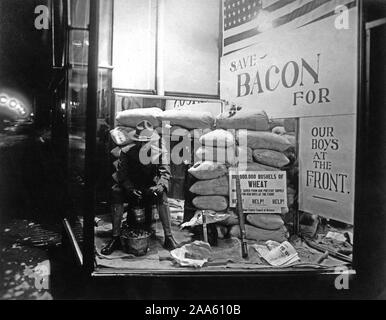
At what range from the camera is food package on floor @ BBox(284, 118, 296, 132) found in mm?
4629

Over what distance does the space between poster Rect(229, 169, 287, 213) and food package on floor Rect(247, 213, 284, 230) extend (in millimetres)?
86

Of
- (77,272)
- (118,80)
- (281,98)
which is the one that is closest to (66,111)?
(118,80)

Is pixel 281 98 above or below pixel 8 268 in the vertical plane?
above

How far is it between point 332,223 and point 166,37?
13.3 feet

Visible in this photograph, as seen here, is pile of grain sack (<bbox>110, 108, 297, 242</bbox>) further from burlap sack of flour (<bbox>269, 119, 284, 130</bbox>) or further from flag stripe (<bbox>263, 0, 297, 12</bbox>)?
flag stripe (<bbox>263, 0, 297, 12</bbox>)

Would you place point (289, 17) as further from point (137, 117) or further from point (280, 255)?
point (280, 255)

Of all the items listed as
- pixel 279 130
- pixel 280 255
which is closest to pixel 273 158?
pixel 279 130

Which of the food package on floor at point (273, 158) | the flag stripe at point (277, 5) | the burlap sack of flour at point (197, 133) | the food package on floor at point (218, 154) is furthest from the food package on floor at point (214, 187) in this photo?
the flag stripe at point (277, 5)

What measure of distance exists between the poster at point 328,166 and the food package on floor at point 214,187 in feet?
3.37

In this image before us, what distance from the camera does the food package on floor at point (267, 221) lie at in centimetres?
448

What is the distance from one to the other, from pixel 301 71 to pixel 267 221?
2006mm

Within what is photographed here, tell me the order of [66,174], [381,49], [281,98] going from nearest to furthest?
[381,49], [281,98], [66,174]
